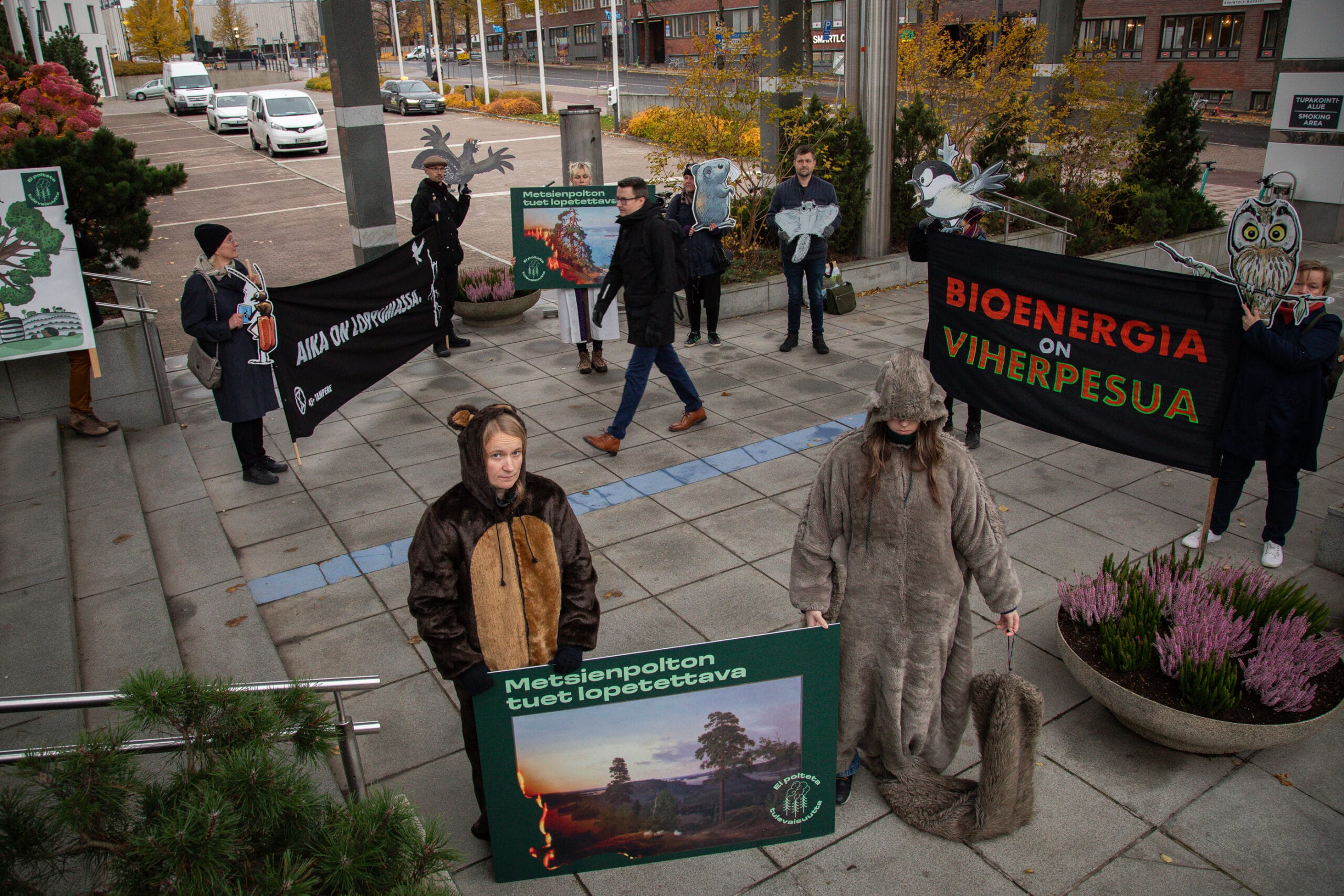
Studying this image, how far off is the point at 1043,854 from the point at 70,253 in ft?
25.2

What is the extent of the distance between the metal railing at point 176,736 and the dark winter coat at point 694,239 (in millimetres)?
7146

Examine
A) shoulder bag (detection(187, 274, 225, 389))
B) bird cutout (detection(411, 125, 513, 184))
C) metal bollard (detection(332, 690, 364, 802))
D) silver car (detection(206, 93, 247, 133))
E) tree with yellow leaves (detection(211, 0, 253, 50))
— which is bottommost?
metal bollard (detection(332, 690, 364, 802))

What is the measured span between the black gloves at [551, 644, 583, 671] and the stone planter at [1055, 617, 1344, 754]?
250cm

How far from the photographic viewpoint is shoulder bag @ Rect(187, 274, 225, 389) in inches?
263

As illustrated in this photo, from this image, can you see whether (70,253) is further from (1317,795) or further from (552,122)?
(552,122)

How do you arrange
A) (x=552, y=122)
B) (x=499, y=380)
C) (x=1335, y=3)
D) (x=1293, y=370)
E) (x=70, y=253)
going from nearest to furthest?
(x=1293, y=370)
(x=70, y=253)
(x=499, y=380)
(x=1335, y=3)
(x=552, y=122)

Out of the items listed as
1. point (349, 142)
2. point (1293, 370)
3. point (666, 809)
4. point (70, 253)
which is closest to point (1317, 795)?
point (1293, 370)

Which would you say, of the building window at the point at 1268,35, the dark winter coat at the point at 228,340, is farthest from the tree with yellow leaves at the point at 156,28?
the dark winter coat at the point at 228,340

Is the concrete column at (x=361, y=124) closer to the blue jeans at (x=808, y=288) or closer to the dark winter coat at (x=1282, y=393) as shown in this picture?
the blue jeans at (x=808, y=288)

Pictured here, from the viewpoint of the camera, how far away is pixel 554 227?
9.97 metres

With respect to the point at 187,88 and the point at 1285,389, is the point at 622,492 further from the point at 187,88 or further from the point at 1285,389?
the point at 187,88

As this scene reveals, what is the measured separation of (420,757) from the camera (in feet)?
14.4

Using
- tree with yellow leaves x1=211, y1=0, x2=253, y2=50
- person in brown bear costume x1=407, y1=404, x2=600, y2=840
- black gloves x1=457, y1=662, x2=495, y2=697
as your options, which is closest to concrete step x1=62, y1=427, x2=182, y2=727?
person in brown bear costume x1=407, y1=404, x2=600, y2=840

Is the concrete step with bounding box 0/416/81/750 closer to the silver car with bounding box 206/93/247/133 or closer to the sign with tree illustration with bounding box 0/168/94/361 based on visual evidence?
the sign with tree illustration with bounding box 0/168/94/361
